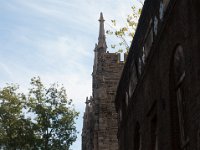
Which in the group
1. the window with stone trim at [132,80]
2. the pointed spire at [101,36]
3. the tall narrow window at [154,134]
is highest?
the pointed spire at [101,36]

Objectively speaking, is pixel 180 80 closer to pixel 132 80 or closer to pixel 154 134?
Result: pixel 154 134

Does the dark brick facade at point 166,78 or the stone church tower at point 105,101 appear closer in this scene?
the dark brick facade at point 166,78

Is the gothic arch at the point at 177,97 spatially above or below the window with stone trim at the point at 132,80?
below

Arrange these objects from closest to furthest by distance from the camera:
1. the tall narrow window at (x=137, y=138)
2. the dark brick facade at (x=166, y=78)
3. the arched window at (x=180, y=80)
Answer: the dark brick facade at (x=166, y=78) < the arched window at (x=180, y=80) < the tall narrow window at (x=137, y=138)

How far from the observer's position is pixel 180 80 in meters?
10.8

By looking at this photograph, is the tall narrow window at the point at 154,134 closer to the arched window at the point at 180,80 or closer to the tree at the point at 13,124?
the arched window at the point at 180,80

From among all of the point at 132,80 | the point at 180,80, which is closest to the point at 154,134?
the point at 180,80

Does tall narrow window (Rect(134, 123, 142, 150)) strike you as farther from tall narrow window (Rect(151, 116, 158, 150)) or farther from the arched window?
the arched window

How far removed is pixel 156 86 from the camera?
1252cm

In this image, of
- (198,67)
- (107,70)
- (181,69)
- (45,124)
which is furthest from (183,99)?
(107,70)

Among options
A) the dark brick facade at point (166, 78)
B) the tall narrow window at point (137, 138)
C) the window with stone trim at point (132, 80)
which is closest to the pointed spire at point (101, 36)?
the window with stone trim at point (132, 80)

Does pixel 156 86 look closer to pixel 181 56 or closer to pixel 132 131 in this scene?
pixel 181 56

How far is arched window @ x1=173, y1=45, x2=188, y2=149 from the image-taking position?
10.6 meters

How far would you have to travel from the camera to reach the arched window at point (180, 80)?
10625 millimetres
